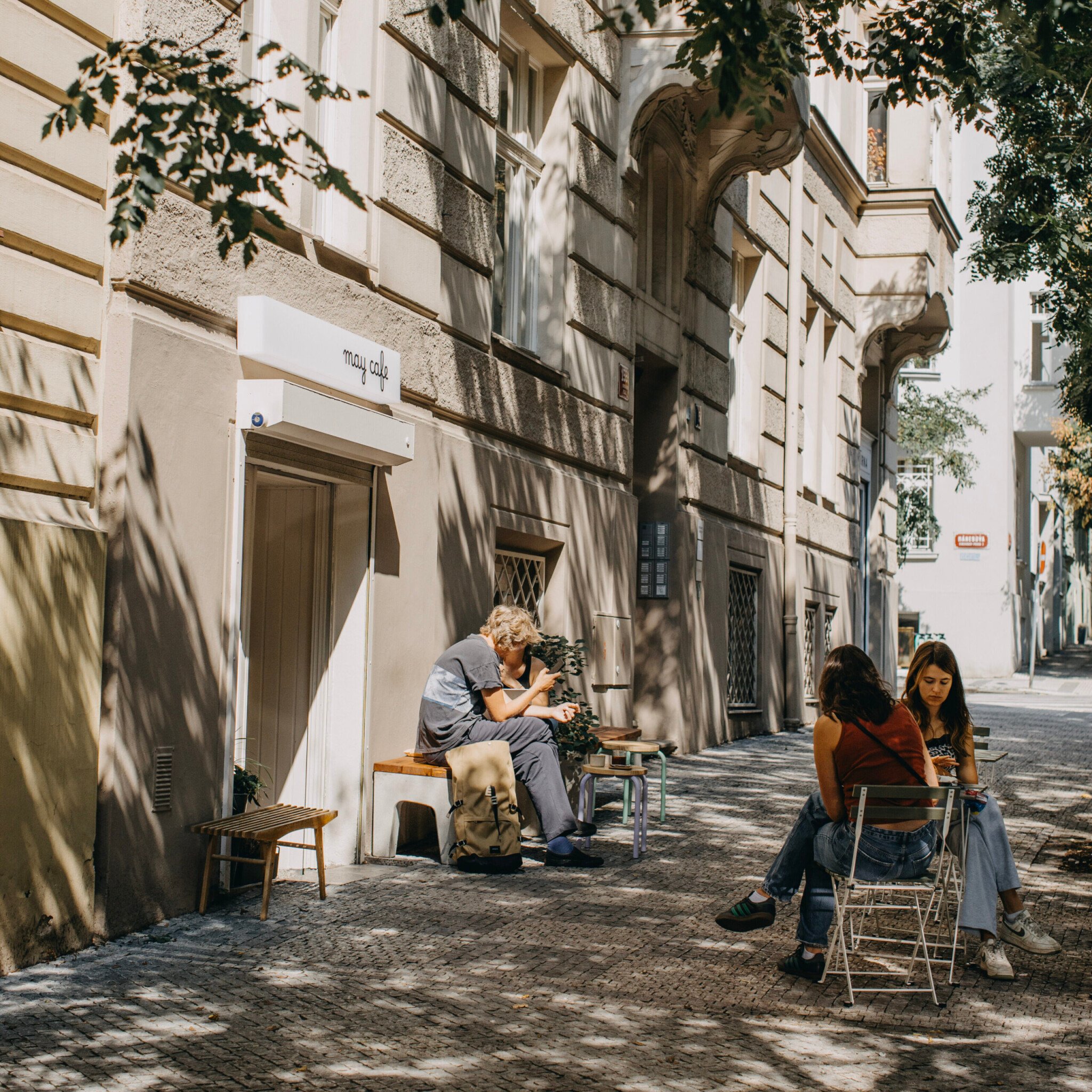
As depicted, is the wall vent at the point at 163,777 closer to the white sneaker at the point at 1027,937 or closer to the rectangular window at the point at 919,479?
the white sneaker at the point at 1027,937

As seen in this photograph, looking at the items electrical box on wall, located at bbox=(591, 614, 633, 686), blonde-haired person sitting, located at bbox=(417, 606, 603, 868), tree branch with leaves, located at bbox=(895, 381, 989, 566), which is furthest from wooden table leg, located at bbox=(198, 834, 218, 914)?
tree branch with leaves, located at bbox=(895, 381, 989, 566)

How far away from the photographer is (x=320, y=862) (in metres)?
7.18

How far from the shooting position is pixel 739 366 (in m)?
17.5

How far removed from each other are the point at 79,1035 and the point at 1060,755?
13.2m

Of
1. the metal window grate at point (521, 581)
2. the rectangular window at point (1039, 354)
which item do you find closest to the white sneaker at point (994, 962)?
the metal window grate at point (521, 581)

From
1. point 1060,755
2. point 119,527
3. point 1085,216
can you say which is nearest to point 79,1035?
point 119,527

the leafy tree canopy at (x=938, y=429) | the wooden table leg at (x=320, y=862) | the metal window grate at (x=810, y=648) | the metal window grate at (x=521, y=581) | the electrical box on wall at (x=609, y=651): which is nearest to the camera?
the wooden table leg at (x=320, y=862)

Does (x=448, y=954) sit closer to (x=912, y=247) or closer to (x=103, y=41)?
(x=103, y=41)

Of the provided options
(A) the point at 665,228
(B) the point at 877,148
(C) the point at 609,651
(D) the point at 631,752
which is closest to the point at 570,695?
(D) the point at 631,752

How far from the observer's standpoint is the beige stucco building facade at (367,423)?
605 cm

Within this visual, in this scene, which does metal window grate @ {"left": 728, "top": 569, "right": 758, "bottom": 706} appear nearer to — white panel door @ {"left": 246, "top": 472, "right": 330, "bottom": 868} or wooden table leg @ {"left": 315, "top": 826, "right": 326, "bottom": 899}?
white panel door @ {"left": 246, "top": 472, "right": 330, "bottom": 868}

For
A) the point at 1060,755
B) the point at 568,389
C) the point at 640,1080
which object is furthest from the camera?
the point at 1060,755

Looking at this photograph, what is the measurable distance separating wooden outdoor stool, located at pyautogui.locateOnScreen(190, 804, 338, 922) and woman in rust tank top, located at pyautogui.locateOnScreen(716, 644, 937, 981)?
2.42 metres

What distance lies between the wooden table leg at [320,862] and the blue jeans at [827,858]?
2.30 m
